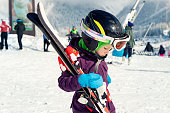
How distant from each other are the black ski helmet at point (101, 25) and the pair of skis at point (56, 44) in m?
0.23

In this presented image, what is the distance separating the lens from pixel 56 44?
142 centimetres

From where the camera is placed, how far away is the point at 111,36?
148 cm

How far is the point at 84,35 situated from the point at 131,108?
210 centimetres

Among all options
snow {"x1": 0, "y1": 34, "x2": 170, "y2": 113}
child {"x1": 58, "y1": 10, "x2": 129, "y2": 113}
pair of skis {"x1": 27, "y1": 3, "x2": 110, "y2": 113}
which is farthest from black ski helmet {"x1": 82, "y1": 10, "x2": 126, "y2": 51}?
snow {"x1": 0, "y1": 34, "x2": 170, "y2": 113}

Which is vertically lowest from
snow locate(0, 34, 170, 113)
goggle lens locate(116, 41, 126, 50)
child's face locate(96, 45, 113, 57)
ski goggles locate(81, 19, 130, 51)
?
snow locate(0, 34, 170, 113)

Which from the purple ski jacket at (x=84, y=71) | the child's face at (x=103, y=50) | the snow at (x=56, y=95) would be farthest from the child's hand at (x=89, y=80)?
the snow at (x=56, y=95)

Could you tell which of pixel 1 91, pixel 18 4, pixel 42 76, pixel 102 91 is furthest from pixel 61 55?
pixel 18 4

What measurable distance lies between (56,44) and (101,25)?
37 cm

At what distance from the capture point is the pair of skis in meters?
1.38

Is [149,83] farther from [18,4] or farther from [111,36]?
[18,4]

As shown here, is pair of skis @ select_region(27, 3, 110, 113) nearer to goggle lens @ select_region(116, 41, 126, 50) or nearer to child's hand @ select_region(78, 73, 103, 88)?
child's hand @ select_region(78, 73, 103, 88)

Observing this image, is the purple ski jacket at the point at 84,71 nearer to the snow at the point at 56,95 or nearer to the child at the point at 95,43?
the child at the point at 95,43

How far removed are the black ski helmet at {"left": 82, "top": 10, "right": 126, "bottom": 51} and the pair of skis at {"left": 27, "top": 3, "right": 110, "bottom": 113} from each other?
0.23m

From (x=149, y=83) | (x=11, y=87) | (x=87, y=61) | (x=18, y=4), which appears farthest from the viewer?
(x=18, y=4)
